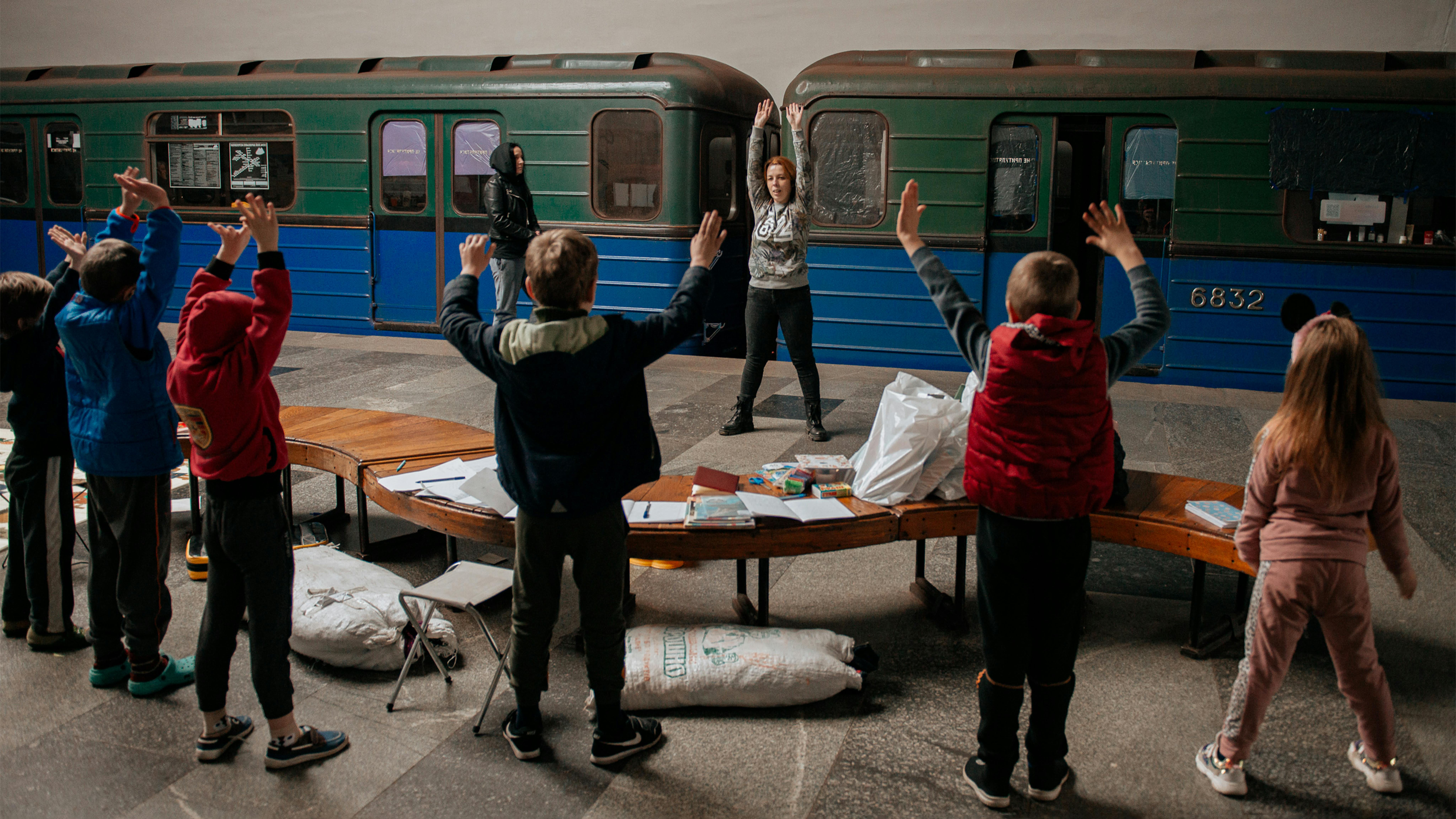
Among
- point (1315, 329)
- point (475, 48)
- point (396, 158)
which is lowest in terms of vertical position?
point (1315, 329)

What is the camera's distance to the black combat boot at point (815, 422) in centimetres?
680

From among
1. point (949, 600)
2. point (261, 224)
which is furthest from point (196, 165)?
point (949, 600)

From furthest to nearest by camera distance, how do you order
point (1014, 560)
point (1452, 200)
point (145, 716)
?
1. point (1452, 200)
2. point (145, 716)
3. point (1014, 560)

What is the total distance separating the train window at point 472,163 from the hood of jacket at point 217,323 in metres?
6.87

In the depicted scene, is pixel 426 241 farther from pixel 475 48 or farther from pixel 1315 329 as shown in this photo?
pixel 1315 329

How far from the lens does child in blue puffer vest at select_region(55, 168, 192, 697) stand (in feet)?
10.4

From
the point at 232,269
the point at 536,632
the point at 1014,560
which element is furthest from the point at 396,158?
the point at 1014,560

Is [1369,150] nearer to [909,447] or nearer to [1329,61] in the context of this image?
[1329,61]

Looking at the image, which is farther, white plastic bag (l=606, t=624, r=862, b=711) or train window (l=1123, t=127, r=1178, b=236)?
train window (l=1123, t=127, r=1178, b=236)

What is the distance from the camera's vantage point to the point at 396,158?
390 inches

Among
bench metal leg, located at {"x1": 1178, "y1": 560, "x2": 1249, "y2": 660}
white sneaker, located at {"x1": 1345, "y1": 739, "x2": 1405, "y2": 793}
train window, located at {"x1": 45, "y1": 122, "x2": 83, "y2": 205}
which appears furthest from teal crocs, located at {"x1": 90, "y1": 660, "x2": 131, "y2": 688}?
train window, located at {"x1": 45, "y1": 122, "x2": 83, "y2": 205}

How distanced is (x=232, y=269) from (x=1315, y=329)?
119 inches

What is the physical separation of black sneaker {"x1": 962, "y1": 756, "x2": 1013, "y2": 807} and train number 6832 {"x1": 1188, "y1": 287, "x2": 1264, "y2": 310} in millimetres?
6285

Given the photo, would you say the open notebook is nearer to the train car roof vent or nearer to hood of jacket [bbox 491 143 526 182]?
hood of jacket [bbox 491 143 526 182]
